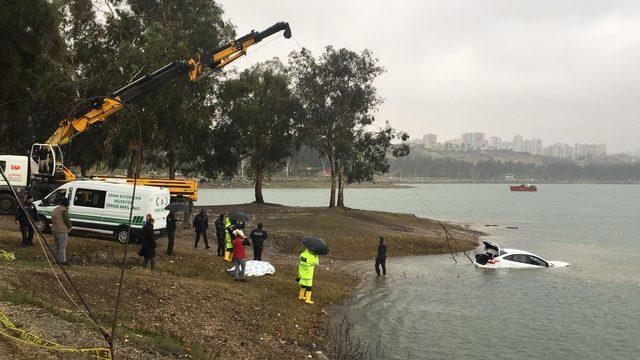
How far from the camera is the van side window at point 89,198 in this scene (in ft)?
73.6

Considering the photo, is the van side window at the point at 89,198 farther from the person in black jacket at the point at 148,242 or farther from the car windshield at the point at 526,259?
the car windshield at the point at 526,259

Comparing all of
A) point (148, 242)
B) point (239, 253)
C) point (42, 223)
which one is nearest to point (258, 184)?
point (42, 223)

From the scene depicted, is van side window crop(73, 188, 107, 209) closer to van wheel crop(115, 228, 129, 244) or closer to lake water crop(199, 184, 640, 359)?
van wheel crop(115, 228, 129, 244)

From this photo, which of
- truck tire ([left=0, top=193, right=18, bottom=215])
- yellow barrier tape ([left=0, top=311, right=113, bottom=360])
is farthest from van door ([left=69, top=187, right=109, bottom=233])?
yellow barrier tape ([left=0, top=311, right=113, bottom=360])

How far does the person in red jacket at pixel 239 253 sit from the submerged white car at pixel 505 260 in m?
17.6

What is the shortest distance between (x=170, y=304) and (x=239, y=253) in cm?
475

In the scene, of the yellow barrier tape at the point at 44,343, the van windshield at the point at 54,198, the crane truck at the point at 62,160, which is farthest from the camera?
the crane truck at the point at 62,160

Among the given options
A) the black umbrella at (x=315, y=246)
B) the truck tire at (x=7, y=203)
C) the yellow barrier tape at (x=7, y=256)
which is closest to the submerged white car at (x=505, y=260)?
the black umbrella at (x=315, y=246)

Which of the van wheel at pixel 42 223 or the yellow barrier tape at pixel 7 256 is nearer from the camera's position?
the yellow barrier tape at pixel 7 256

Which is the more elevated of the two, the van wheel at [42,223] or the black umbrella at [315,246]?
the black umbrella at [315,246]

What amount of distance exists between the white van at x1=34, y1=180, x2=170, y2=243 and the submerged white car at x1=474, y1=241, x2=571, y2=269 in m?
20.1

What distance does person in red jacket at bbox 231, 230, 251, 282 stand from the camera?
757 inches

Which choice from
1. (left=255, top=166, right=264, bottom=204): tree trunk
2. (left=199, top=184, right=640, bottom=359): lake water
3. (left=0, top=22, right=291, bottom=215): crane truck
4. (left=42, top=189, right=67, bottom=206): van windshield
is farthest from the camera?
(left=255, top=166, right=264, bottom=204): tree trunk

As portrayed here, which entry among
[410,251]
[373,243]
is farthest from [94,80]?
[410,251]
